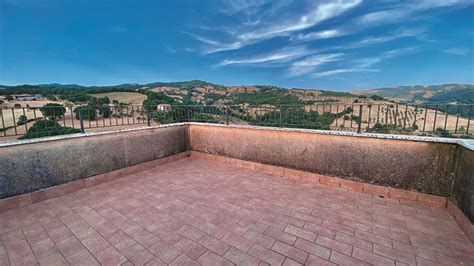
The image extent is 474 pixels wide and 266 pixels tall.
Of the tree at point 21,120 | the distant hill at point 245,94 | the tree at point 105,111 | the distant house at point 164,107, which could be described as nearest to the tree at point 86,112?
the tree at point 105,111

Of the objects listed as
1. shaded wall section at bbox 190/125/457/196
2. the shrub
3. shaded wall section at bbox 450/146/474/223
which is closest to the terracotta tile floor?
shaded wall section at bbox 450/146/474/223

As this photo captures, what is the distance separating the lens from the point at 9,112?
2.98m

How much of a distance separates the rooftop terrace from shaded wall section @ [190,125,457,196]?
0.02 metres

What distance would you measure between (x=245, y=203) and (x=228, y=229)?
692mm

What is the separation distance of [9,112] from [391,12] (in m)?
9.60

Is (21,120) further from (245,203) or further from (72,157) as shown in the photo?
(245,203)

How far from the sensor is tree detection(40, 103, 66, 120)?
11.1ft

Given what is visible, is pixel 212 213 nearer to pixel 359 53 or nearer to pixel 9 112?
pixel 9 112

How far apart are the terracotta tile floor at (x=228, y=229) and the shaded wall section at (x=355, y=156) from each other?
0.37 metres

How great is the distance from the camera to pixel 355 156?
3330mm

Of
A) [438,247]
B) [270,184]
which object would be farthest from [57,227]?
[438,247]

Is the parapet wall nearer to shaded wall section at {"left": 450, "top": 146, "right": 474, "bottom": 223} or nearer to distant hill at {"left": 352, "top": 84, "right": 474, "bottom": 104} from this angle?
shaded wall section at {"left": 450, "top": 146, "right": 474, "bottom": 223}

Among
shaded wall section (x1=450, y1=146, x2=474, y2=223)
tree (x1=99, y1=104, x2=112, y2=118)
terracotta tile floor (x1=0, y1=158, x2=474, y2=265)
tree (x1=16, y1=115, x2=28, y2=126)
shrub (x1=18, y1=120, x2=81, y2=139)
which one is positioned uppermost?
tree (x1=99, y1=104, x2=112, y2=118)

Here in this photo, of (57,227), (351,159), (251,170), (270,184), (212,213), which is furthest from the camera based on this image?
(251,170)
